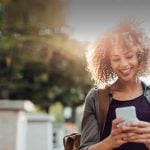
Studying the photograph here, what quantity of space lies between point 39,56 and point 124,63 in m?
15.9

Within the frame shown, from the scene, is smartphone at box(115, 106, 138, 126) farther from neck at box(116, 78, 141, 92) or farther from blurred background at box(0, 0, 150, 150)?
blurred background at box(0, 0, 150, 150)

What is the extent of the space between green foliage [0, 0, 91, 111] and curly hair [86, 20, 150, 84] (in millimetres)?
12371

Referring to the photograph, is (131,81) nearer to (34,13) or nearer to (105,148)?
(105,148)

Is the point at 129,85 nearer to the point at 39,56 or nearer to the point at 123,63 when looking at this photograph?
the point at 123,63

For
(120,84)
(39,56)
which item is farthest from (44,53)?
(120,84)

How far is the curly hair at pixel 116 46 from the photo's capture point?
1.85m

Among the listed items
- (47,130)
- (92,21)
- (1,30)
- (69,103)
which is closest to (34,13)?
(1,30)

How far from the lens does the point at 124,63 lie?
178 centimetres

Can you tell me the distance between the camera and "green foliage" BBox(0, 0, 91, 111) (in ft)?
49.1

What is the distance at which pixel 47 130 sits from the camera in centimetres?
942

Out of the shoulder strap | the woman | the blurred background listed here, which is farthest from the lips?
the blurred background

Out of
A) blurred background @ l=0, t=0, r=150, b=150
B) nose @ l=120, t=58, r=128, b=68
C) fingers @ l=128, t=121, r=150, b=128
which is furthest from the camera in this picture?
blurred background @ l=0, t=0, r=150, b=150

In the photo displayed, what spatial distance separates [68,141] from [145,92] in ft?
1.13

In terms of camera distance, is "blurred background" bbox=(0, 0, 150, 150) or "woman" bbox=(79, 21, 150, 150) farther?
"blurred background" bbox=(0, 0, 150, 150)
